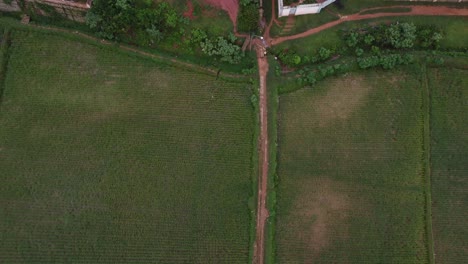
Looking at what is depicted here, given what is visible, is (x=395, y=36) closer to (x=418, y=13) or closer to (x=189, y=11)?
(x=418, y=13)

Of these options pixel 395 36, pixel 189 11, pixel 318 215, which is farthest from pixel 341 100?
pixel 189 11

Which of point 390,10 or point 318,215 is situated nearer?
point 318,215

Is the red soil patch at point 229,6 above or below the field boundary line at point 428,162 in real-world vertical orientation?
above

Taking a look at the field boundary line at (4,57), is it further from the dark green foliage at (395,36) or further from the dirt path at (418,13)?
the dark green foliage at (395,36)

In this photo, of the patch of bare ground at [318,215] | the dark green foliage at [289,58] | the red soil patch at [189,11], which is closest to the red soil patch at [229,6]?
the red soil patch at [189,11]

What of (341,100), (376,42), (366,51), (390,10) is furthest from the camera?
(390,10)

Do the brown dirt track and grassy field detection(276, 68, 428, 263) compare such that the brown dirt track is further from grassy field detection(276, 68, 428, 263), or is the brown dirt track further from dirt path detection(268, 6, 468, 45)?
grassy field detection(276, 68, 428, 263)
